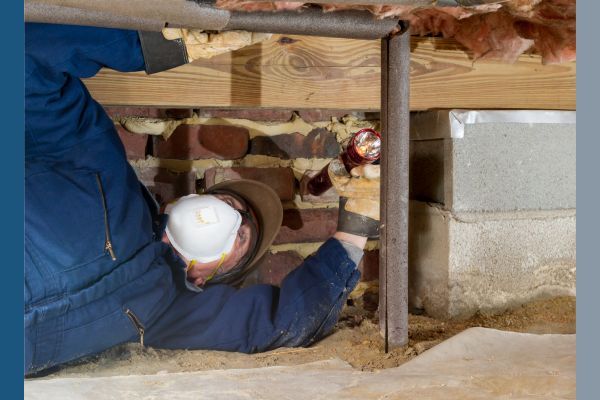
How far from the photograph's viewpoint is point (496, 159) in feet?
4.77

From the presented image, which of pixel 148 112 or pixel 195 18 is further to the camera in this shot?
pixel 148 112

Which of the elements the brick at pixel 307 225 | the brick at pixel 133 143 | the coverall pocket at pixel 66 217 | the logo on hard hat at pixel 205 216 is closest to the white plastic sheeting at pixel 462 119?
the brick at pixel 307 225

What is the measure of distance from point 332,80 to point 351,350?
0.61 meters

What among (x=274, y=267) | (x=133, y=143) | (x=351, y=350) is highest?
(x=133, y=143)

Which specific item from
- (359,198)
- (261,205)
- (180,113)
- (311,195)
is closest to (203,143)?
(180,113)

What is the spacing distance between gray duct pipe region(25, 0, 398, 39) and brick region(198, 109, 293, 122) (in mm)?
570

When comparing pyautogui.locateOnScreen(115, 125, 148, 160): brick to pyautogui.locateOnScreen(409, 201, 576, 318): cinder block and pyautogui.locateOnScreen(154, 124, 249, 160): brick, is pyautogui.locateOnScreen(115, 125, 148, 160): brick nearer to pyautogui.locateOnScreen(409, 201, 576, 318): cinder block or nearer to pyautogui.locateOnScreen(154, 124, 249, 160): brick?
pyautogui.locateOnScreen(154, 124, 249, 160): brick

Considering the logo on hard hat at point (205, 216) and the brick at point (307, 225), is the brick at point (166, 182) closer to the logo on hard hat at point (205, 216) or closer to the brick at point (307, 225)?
the logo on hard hat at point (205, 216)

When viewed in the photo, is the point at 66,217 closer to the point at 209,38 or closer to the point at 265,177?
the point at 209,38

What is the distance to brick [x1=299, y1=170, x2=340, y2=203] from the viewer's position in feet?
5.34

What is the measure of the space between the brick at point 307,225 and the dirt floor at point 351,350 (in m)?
0.25

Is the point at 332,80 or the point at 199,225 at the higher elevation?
the point at 332,80

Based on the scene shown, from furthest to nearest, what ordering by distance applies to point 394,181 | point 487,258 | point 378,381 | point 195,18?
point 487,258 < point 394,181 < point 378,381 < point 195,18

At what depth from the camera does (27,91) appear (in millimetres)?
1010
